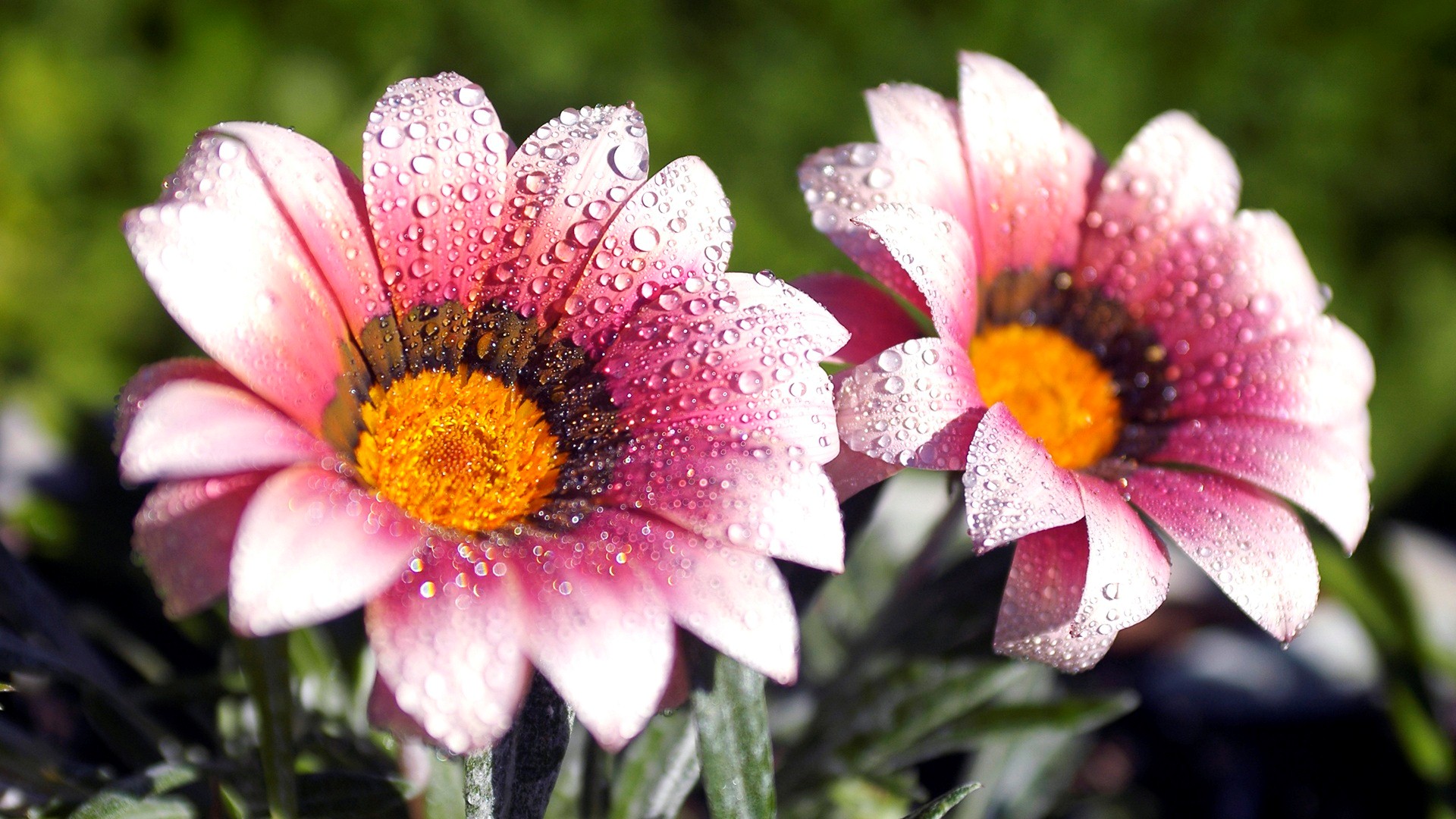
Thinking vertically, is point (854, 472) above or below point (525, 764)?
above

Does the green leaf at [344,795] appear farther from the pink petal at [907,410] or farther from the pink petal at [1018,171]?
the pink petal at [1018,171]

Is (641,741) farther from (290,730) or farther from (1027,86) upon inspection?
(1027,86)

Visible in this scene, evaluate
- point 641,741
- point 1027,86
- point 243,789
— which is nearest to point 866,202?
point 1027,86

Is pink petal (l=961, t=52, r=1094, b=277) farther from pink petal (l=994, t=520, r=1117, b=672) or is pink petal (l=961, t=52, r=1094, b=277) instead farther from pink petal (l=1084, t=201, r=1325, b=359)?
pink petal (l=994, t=520, r=1117, b=672)

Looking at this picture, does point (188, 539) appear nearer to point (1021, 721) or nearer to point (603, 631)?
point (603, 631)

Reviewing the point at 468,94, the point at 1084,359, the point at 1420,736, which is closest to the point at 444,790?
the point at 468,94

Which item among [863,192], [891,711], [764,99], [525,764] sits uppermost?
[863,192]
